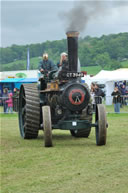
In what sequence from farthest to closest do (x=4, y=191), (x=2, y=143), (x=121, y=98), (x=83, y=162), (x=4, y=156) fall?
(x=121, y=98) < (x=2, y=143) < (x=4, y=156) < (x=83, y=162) < (x=4, y=191)

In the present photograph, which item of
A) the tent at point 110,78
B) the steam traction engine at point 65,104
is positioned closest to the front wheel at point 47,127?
the steam traction engine at point 65,104

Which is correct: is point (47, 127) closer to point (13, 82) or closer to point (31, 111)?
point (31, 111)

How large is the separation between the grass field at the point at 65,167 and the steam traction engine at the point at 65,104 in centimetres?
38

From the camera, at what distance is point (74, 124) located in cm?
891

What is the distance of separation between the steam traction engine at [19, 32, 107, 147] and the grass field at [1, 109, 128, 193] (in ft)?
1.26

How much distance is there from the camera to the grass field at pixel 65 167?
518 centimetres

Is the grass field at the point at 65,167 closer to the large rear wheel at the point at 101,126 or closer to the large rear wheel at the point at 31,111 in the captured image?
the large rear wheel at the point at 101,126

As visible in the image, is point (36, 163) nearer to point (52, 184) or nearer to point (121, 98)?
point (52, 184)

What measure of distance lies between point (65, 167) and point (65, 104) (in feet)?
8.78

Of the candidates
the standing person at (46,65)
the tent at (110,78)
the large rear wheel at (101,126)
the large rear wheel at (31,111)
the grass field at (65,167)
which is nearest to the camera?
the grass field at (65,167)

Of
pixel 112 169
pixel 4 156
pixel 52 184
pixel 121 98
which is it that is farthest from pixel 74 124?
pixel 121 98

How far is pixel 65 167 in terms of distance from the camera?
255 inches

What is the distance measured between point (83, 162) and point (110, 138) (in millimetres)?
3396

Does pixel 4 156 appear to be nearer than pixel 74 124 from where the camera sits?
Yes
